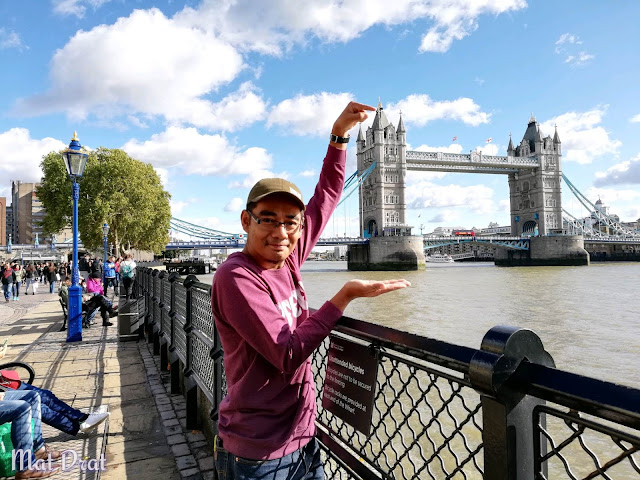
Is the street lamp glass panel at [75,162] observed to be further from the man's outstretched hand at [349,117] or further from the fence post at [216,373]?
the man's outstretched hand at [349,117]

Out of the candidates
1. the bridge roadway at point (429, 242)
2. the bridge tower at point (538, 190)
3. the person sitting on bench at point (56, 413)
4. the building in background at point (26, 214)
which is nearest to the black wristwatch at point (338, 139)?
the person sitting on bench at point (56, 413)

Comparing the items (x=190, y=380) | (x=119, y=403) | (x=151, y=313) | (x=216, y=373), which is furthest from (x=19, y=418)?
(x=151, y=313)

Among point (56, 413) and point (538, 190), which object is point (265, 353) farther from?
point (538, 190)

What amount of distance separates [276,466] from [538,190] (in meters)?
72.1

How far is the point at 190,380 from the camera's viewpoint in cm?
359

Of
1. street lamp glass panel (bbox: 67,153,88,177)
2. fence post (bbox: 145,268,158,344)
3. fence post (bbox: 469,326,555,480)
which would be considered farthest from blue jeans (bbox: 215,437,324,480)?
street lamp glass panel (bbox: 67,153,88,177)

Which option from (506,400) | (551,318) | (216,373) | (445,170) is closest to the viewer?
(506,400)

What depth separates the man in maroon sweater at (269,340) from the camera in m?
1.27

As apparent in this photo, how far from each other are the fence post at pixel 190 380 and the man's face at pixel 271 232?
2295 millimetres

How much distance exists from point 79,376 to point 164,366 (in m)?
0.85

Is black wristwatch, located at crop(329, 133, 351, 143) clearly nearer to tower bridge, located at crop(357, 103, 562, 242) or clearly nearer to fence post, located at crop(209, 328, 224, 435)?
fence post, located at crop(209, 328, 224, 435)

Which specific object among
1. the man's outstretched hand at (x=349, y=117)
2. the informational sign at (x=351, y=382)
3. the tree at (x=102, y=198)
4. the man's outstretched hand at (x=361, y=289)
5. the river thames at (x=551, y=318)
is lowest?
the river thames at (x=551, y=318)

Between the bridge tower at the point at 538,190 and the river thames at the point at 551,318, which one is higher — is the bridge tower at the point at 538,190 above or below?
above

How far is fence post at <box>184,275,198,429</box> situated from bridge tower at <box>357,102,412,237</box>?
52849 millimetres
